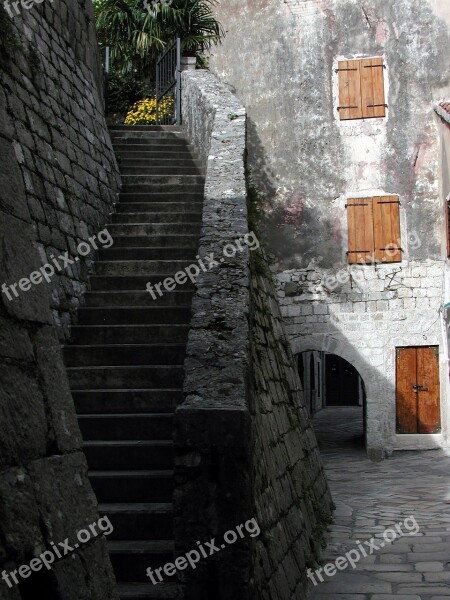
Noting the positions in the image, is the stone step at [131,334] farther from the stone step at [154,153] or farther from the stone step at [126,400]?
the stone step at [154,153]

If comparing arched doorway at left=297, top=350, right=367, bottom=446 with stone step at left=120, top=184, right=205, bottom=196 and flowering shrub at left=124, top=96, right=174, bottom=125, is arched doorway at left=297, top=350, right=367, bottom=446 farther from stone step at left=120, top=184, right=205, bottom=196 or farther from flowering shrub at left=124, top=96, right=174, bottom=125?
stone step at left=120, top=184, right=205, bottom=196

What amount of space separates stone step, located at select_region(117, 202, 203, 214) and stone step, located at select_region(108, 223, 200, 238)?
36 centimetres

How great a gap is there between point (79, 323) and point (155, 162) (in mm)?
3584

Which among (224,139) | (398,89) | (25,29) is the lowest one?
(224,139)

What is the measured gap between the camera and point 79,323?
589 centimetres

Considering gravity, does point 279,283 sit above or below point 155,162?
below

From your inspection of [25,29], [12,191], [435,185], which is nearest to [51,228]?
[25,29]

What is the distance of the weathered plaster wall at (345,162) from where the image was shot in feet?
41.5

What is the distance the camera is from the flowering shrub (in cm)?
1270

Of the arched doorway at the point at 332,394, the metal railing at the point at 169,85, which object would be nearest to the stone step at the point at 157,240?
the metal railing at the point at 169,85

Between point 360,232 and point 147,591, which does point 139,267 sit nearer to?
point 147,591

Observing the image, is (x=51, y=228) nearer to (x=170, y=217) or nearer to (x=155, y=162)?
(x=170, y=217)

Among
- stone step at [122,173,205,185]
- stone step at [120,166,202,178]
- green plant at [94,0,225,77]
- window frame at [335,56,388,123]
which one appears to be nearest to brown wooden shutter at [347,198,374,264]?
window frame at [335,56,388,123]

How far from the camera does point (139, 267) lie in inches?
257
